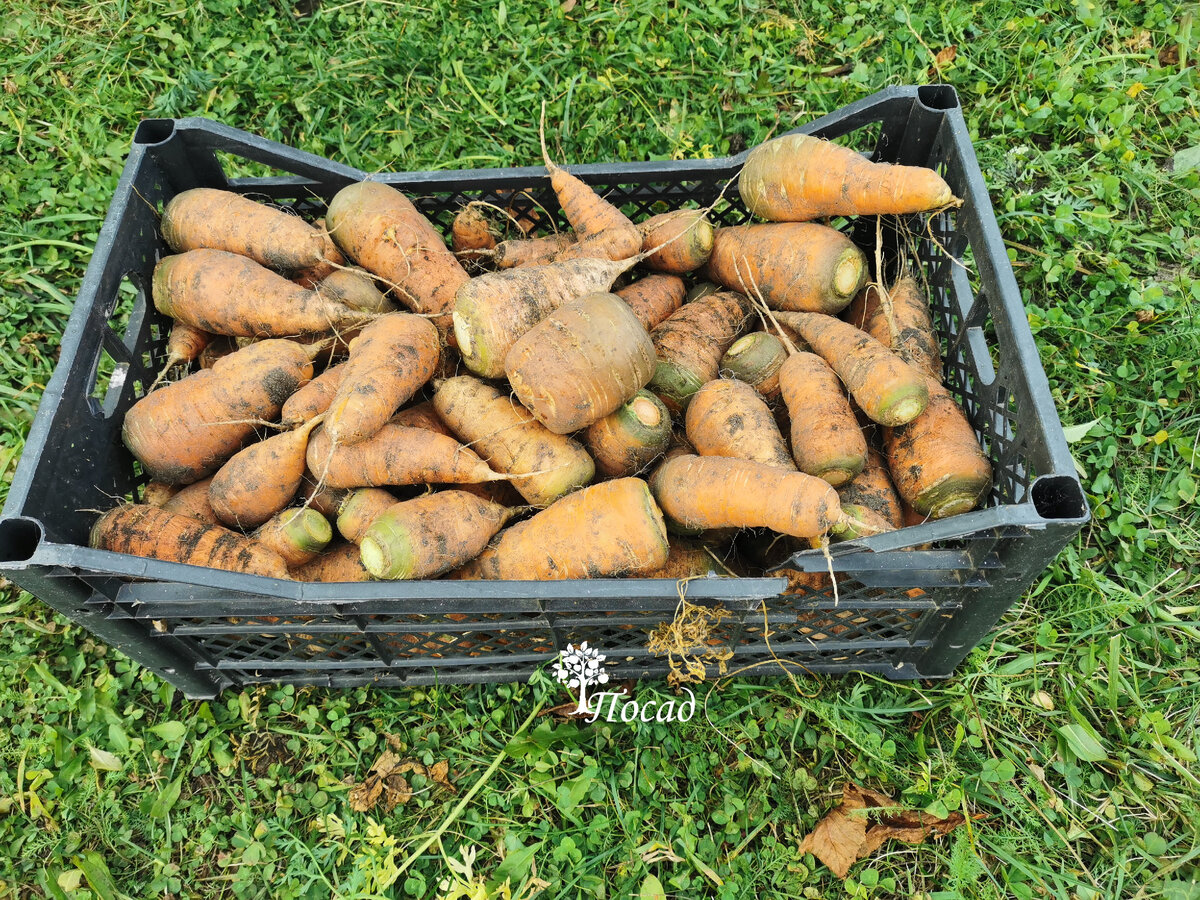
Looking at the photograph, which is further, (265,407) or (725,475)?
(265,407)

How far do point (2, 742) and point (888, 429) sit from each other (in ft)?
11.3

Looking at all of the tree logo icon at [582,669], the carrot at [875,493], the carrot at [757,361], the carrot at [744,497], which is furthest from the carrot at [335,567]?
the carrot at [875,493]

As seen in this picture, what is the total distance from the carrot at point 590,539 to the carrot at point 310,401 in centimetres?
81

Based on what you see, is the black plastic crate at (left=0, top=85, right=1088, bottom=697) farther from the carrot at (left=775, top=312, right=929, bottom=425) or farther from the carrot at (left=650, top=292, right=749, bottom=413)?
the carrot at (left=650, top=292, right=749, bottom=413)

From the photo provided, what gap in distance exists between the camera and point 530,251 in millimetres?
3408

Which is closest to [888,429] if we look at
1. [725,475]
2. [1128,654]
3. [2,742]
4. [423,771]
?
[725,475]

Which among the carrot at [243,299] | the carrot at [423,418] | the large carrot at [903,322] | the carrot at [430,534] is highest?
the carrot at [243,299]

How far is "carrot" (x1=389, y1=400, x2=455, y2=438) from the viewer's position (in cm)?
302

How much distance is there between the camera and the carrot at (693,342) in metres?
3.09

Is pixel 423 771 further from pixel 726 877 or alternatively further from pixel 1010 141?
pixel 1010 141

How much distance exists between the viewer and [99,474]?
9.52 ft

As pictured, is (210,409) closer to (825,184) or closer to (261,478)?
(261,478)

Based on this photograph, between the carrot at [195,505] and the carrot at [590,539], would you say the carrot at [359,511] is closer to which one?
the carrot at [590,539]

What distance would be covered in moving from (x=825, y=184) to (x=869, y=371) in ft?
2.55
